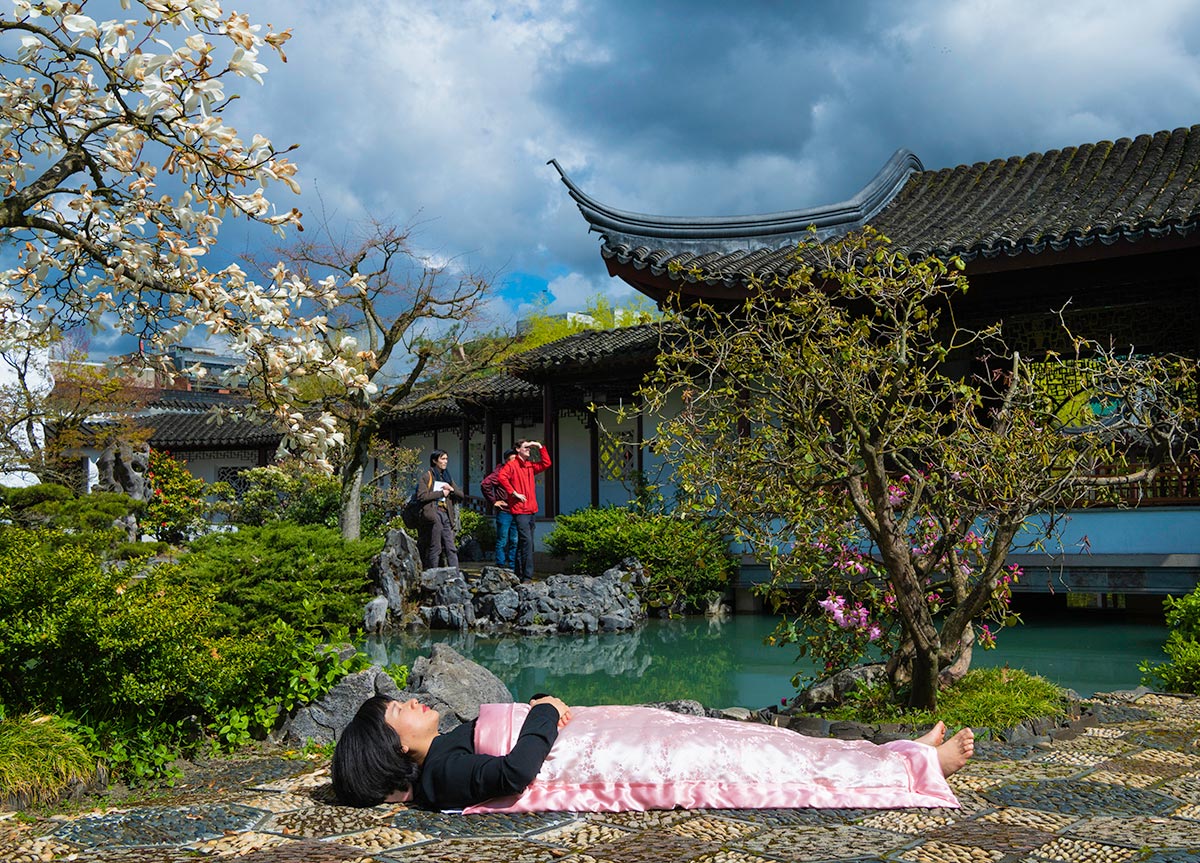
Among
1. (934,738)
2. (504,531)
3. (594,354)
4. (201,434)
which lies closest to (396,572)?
(504,531)

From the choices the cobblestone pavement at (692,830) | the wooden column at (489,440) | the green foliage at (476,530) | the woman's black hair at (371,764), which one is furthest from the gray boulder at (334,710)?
the wooden column at (489,440)

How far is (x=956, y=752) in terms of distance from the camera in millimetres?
3279

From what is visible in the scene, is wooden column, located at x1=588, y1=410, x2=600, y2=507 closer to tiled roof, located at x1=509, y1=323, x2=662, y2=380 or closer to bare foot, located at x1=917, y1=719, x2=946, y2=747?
tiled roof, located at x1=509, y1=323, x2=662, y2=380

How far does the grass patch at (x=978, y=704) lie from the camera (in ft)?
14.5

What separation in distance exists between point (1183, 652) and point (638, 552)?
6.55 metres

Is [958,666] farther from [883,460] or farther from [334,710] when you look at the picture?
[334,710]

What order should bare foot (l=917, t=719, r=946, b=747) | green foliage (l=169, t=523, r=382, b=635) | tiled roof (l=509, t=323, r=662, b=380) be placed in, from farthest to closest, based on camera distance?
tiled roof (l=509, t=323, r=662, b=380) < green foliage (l=169, t=523, r=382, b=635) < bare foot (l=917, t=719, r=946, b=747)

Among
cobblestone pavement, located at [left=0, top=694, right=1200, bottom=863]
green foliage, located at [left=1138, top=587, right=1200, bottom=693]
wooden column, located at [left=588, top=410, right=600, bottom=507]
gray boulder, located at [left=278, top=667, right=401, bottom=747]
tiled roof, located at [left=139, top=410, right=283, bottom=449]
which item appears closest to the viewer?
cobblestone pavement, located at [left=0, top=694, right=1200, bottom=863]

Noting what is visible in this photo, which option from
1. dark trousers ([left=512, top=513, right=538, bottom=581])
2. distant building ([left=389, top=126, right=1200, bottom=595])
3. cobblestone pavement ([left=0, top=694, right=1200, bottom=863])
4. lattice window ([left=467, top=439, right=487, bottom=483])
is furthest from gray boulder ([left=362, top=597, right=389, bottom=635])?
lattice window ([left=467, top=439, right=487, bottom=483])

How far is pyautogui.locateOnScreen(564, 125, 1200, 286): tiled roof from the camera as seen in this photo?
9438 millimetres

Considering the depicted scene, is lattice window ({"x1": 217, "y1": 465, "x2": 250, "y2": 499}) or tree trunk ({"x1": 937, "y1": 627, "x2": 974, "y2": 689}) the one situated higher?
lattice window ({"x1": 217, "y1": 465, "x2": 250, "y2": 499})

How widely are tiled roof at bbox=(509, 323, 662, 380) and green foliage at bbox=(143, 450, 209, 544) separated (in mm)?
6527

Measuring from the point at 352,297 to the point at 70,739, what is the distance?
862cm

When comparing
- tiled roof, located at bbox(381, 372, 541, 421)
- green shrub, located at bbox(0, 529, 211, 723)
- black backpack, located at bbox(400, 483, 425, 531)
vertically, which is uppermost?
tiled roof, located at bbox(381, 372, 541, 421)
